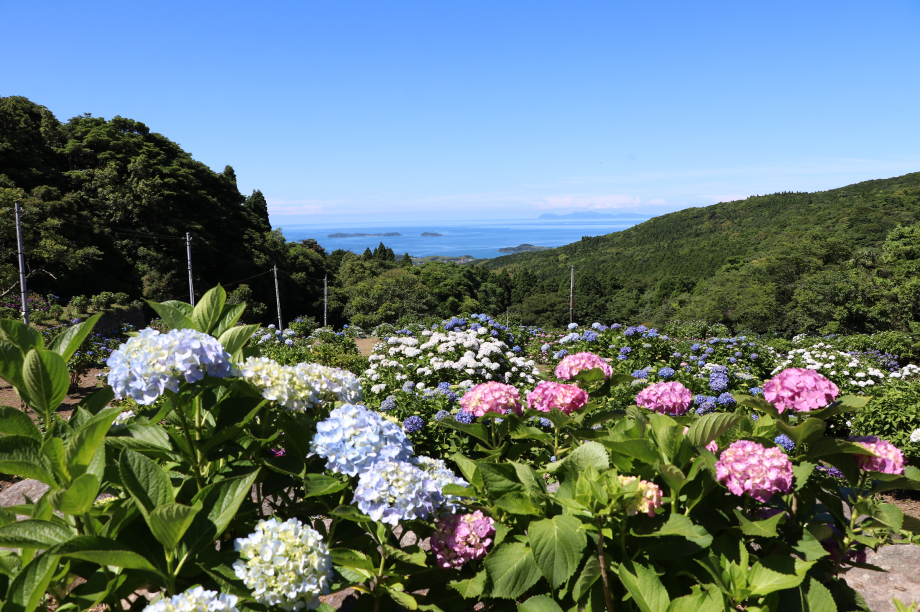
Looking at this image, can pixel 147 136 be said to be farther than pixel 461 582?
Yes

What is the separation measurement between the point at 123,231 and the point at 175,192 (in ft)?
13.2

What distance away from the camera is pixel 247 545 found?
3.38 feet

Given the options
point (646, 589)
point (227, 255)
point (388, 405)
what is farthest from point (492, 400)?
point (227, 255)

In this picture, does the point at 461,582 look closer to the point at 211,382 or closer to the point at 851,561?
the point at 211,382

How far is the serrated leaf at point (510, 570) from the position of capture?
121 centimetres

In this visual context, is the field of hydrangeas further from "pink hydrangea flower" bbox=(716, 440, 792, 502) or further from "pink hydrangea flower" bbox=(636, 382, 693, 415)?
"pink hydrangea flower" bbox=(636, 382, 693, 415)

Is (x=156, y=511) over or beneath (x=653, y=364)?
over

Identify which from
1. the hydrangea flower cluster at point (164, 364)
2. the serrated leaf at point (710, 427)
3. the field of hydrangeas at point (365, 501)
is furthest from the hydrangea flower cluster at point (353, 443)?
the serrated leaf at point (710, 427)

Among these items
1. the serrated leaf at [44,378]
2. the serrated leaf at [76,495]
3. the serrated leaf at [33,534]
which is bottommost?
the serrated leaf at [33,534]

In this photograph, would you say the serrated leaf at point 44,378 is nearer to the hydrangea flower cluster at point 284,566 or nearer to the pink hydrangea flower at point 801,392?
the hydrangea flower cluster at point 284,566

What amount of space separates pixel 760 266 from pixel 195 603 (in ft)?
133

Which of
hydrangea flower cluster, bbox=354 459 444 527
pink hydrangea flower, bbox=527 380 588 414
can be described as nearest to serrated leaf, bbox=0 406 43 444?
hydrangea flower cluster, bbox=354 459 444 527

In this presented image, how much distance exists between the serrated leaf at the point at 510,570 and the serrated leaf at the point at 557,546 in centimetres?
6

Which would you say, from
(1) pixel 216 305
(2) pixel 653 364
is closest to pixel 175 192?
(2) pixel 653 364
